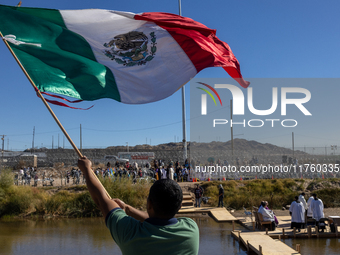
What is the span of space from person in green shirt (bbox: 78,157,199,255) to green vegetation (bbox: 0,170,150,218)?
797 inches

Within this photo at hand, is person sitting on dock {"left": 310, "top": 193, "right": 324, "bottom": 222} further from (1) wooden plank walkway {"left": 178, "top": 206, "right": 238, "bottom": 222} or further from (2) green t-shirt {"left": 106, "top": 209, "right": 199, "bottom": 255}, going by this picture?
(2) green t-shirt {"left": 106, "top": 209, "right": 199, "bottom": 255}

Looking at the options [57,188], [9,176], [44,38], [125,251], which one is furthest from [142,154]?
[125,251]

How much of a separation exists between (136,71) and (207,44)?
1451 mm

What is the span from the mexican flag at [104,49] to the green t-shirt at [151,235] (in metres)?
4.50

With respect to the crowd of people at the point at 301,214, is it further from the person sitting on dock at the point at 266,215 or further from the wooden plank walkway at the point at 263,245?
the wooden plank walkway at the point at 263,245

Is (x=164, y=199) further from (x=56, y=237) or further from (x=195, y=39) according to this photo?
(x=56, y=237)

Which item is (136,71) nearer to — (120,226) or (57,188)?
(120,226)

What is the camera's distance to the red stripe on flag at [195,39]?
6.72 meters

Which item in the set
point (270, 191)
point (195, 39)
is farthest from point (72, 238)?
point (270, 191)

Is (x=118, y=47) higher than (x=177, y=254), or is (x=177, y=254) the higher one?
(x=118, y=47)

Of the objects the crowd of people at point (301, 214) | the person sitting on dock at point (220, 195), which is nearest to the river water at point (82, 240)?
the crowd of people at point (301, 214)

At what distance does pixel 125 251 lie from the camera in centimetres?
218

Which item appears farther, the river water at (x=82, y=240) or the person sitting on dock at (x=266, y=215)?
the person sitting on dock at (x=266, y=215)

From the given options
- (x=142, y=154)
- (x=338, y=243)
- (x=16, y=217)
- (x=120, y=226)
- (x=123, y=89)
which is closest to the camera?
(x=120, y=226)
